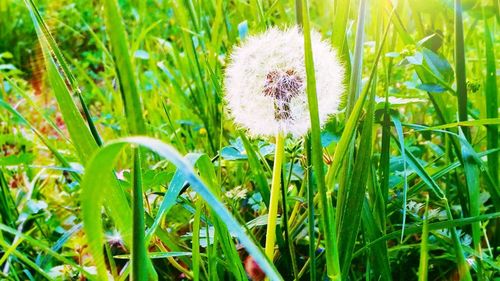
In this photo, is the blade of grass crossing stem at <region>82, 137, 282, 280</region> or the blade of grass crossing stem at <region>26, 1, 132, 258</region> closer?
the blade of grass crossing stem at <region>82, 137, 282, 280</region>

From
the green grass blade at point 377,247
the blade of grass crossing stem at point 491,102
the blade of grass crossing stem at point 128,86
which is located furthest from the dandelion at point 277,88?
the blade of grass crossing stem at point 491,102

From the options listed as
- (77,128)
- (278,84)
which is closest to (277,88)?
(278,84)

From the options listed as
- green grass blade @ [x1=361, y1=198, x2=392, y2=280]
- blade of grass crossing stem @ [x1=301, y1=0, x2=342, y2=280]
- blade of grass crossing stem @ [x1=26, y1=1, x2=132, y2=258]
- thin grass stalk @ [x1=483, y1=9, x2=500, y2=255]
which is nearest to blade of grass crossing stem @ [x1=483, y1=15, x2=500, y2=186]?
thin grass stalk @ [x1=483, y1=9, x2=500, y2=255]

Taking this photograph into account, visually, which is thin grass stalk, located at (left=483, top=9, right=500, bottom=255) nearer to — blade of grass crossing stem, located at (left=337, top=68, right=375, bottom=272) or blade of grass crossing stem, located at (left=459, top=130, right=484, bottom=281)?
blade of grass crossing stem, located at (left=459, top=130, right=484, bottom=281)

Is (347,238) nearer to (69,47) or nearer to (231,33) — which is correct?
(231,33)

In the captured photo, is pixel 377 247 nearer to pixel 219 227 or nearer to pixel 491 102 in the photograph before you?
pixel 219 227

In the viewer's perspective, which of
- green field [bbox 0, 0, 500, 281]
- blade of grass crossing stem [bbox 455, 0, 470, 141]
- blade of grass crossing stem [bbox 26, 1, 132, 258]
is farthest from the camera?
blade of grass crossing stem [bbox 455, 0, 470, 141]
